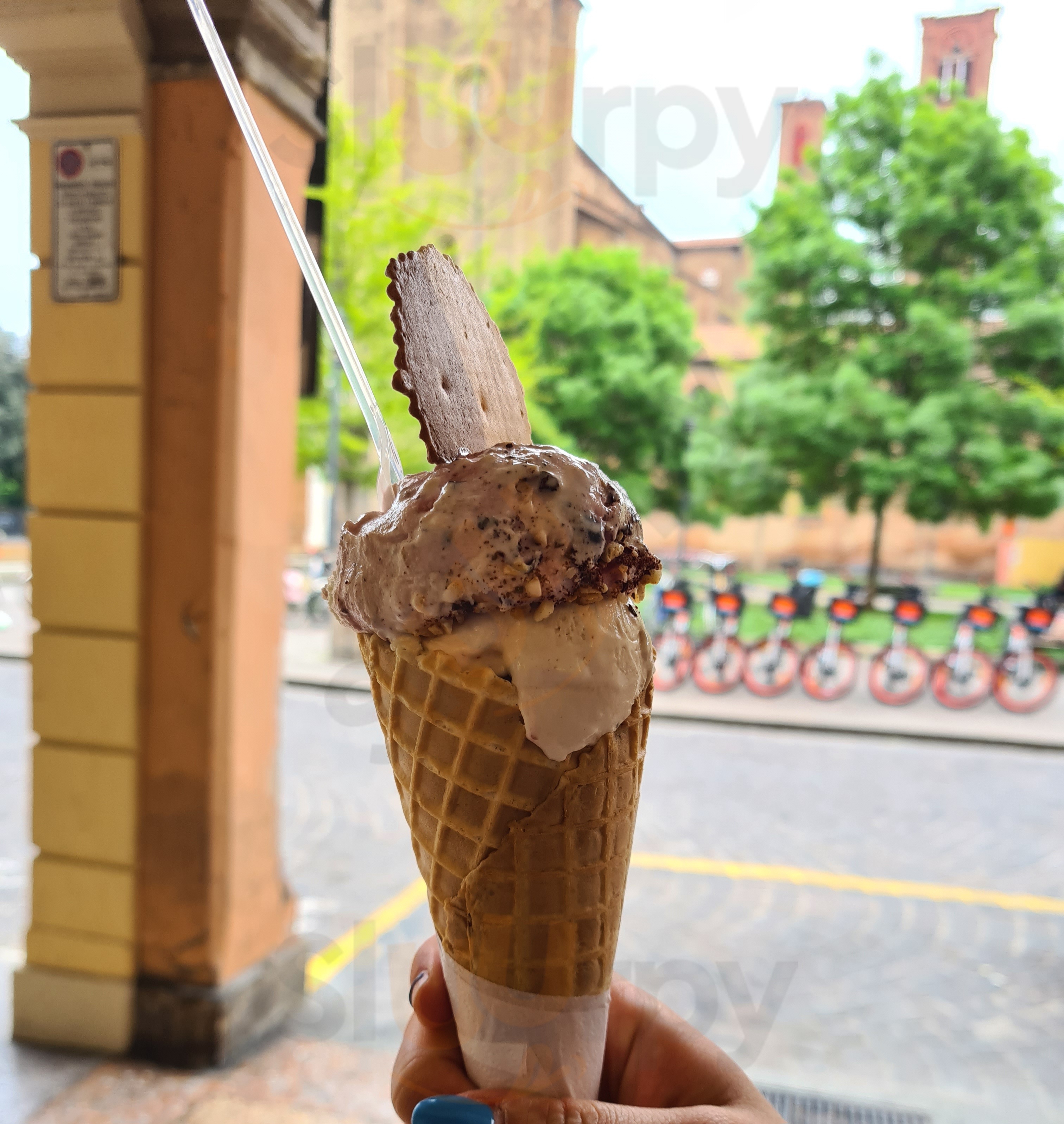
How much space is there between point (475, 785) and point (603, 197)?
6031 mm

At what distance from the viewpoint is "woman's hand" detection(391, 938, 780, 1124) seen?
0.76 meters

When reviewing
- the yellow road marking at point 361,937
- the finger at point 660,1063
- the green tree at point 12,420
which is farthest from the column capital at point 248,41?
the yellow road marking at point 361,937

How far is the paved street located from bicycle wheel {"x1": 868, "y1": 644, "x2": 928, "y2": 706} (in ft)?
3.58

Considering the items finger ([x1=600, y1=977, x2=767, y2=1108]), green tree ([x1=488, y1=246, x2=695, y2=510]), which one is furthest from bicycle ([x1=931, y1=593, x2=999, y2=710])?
finger ([x1=600, y1=977, x2=767, y2=1108])

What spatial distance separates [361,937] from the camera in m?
3.35

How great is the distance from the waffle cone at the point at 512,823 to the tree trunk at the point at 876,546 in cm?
914

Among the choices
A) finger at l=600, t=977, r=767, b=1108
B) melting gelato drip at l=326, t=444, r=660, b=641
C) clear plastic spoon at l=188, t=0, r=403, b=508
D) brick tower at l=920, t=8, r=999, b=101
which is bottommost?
finger at l=600, t=977, r=767, b=1108

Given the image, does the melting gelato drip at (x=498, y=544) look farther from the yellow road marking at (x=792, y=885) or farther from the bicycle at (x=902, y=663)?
the bicycle at (x=902, y=663)

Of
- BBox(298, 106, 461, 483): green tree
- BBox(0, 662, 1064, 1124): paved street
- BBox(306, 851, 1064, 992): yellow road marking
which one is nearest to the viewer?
BBox(0, 662, 1064, 1124): paved street

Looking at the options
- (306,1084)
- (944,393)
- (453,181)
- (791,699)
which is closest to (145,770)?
(306,1084)

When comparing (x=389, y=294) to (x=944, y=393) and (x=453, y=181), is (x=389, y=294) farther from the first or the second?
(x=944, y=393)

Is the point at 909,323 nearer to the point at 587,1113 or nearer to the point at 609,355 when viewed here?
the point at 609,355

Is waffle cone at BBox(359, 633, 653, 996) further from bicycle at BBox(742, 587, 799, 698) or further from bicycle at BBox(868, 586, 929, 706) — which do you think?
bicycle at BBox(868, 586, 929, 706)

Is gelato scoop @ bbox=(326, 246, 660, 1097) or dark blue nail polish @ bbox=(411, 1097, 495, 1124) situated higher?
gelato scoop @ bbox=(326, 246, 660, 1097)
